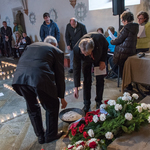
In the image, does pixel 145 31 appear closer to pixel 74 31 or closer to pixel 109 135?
pixel 74 31

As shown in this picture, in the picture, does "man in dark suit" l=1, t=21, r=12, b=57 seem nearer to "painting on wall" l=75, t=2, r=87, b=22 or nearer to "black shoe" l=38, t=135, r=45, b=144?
"painting on wall" l=75, t=2, r=87, b=22

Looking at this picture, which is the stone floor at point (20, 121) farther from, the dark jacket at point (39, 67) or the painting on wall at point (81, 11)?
the painting on wall at point (81, 11)

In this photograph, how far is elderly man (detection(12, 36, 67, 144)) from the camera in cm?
172

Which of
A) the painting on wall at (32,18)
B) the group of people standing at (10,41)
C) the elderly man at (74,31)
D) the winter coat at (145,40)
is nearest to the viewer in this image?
the winter coat at (145,40)

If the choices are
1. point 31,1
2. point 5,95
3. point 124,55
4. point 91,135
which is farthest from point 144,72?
point 31,1

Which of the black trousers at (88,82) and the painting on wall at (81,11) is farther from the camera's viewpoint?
the painting on wall at (81,11)

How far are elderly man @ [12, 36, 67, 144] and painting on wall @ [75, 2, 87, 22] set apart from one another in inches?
174

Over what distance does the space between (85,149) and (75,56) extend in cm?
127

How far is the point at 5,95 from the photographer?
3795 millimetres

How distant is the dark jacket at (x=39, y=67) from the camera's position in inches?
67.2

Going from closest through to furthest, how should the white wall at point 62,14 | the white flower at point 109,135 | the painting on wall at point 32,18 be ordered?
the white flower at point 109,135, the white wall at point 62,14, the painting on wall at point 32,18

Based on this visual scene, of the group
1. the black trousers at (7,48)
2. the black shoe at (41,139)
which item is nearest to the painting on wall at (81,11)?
the black trousers at (7,48)

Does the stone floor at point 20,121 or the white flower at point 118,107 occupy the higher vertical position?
the white flower at point 118,107

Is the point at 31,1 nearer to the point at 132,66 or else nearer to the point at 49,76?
the point at 132,66
